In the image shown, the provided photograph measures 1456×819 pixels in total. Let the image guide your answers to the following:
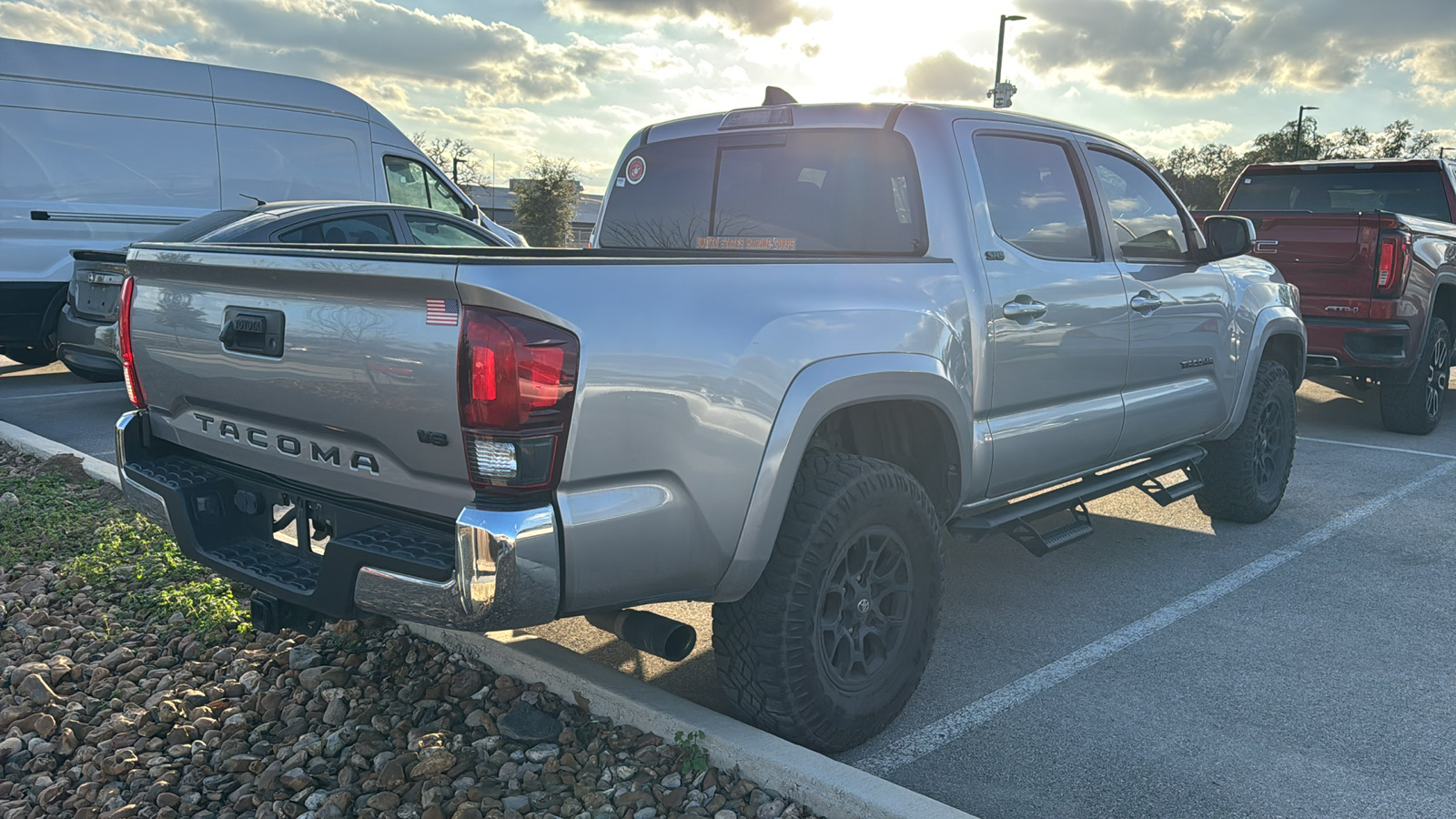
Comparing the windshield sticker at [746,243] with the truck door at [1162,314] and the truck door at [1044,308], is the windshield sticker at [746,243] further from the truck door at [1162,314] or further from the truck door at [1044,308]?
the truck door at [1162,314]

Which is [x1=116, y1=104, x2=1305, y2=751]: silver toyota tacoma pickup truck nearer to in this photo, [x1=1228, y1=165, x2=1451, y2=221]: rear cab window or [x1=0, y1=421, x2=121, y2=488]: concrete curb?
[x1=0, y1=421, x2=121, y2=488]: concrete curb

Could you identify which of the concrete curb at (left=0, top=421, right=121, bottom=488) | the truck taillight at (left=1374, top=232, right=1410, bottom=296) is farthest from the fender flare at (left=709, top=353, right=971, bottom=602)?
the truck taillight at (left=1374, top=232, right=1410, bottom=296)

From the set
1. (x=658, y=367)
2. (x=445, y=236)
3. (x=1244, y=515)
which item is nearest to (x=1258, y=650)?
(x=1244, y=515)

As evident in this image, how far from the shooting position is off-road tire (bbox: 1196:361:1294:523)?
18.5 ft

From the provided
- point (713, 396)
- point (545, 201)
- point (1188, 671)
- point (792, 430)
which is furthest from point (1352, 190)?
point (545, 201)

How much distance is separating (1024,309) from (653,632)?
1.81m

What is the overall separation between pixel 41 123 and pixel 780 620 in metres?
9.29

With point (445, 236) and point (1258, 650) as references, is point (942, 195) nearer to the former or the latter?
point (1258, 650)

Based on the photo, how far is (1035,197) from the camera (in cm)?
414

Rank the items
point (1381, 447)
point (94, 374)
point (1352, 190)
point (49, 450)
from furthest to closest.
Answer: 1. point (1352, 190)
2. point (94, 374)
3. point (1381, 447)
4. point (49, 450)

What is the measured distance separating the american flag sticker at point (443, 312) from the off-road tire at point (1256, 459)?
4.50 meters

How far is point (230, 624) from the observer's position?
3.99 metres

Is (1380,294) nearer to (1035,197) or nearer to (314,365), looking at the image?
(1035,197)

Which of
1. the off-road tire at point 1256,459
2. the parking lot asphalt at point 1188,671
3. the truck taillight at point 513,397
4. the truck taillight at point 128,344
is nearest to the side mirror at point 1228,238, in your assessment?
the off-road tire at point 1256,459
